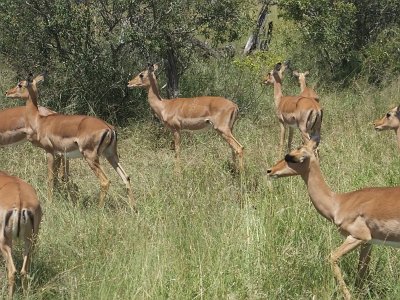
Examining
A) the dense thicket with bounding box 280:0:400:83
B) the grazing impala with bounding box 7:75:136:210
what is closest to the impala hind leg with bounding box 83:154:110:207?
the grazing impala with bounding box 7:75:136:210

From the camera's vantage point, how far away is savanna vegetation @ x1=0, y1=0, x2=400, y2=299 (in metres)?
3.74

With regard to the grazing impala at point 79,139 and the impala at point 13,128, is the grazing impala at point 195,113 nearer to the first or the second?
the grazing impala at point 79,139

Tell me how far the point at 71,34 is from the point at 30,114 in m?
2.08

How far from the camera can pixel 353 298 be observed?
3.54 m

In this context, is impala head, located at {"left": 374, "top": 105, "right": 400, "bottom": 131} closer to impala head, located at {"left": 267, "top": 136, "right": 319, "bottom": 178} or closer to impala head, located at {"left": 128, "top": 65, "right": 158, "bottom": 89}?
impala head, located at {"left": 267, "top": 136, "right": 319, "bottom": 178}

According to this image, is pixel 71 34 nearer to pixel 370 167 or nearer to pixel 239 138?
pixel 239 138

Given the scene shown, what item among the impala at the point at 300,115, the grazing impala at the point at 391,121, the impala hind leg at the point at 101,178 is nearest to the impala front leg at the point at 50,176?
the impala hind leg at the point at 101,178

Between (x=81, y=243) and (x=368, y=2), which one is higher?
(x=368, y=2)

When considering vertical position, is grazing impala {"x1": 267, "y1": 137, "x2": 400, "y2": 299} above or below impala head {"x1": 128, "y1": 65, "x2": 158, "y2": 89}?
below

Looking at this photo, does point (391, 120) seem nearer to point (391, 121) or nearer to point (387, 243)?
point (391, 121)

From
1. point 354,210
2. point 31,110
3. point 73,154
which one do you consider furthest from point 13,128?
point 354,210

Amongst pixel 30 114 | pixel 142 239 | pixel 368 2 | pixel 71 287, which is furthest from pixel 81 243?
pixel 368 2

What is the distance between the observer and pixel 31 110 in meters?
6.89

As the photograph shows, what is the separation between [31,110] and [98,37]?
A: 2355mm
